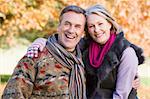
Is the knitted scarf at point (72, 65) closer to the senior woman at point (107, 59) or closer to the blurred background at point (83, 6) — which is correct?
the senior woman at point (107, 59)

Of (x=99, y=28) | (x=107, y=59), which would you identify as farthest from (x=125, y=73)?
(x=99, y=28)

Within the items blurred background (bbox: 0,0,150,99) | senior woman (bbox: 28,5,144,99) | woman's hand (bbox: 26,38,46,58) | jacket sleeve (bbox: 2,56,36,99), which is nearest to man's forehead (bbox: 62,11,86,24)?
senior woman (bbox: 28,5,144,99)

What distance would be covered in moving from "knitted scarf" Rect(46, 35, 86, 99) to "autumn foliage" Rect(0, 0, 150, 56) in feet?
13.4

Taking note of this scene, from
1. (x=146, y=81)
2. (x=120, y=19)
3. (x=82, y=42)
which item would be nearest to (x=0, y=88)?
(x=120, y=19)

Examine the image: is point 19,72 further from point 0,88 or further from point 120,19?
point 0,88

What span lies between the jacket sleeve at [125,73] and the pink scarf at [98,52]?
0.13 meters

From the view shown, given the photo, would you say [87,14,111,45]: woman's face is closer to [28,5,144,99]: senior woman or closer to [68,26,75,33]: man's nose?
[28,5,144,99]: senior woman

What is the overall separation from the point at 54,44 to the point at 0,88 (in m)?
5.50

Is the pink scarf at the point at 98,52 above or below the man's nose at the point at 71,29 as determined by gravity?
below

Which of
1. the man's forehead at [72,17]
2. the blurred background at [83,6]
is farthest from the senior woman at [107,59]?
the blurred background at [83,6]

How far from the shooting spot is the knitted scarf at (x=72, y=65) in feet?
10.2

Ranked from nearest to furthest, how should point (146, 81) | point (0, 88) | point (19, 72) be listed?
point (19, 72) → point (0, 88) → point (146, 81)

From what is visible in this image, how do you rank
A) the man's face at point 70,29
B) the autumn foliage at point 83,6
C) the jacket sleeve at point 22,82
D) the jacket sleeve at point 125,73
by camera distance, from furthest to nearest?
the autumn foliage at point 83,6
the jacket sleeve at point 125,73
the man's face at point 70,29
the jacket sleeve at point 22,82

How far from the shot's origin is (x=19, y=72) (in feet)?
9.95
